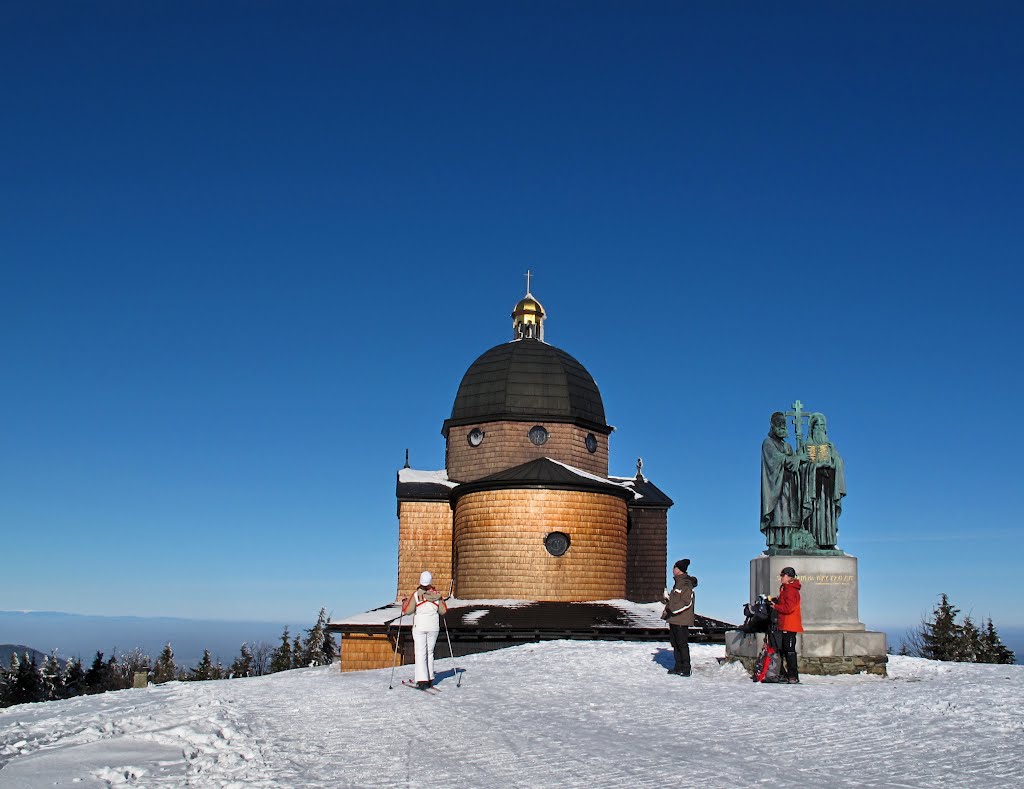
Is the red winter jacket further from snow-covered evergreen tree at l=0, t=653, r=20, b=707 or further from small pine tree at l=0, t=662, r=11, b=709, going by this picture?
snow-covered evergreen tree at l=0, t=653, r=20, b=707

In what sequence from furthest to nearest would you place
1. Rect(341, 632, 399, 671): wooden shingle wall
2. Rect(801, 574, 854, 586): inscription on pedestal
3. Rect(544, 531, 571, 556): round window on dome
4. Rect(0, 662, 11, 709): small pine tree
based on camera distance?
1. Rect(0, 662, 11, 709): small pine tree
2. Rect(544, 531, 571, 556): round window on dome
3. Rect(341, 632, 399, 671): wooden shingle wall
4. Rect(801, 574, 854, 586): inscription on pedestal

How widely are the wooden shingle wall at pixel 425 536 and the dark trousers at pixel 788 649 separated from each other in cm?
2393

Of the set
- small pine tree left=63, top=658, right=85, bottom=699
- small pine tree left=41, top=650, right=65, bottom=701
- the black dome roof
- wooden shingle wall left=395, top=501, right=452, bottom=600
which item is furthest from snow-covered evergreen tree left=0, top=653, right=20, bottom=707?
the black dome roof

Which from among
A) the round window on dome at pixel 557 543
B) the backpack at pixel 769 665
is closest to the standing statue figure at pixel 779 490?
the backpack at pixel 769 665

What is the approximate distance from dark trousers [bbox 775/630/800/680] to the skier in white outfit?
4.77 metres

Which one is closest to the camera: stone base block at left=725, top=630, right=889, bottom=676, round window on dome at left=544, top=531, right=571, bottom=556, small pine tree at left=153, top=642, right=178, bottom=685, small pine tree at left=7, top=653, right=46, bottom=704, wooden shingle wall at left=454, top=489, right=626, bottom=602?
stone base block at left=725, top=630, right=889, bottom=676

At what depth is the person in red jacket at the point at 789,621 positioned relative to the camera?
12758 millimetres

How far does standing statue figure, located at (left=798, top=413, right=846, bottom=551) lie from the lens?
14516 mm

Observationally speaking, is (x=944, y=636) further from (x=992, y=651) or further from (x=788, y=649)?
(x=788, y=649)

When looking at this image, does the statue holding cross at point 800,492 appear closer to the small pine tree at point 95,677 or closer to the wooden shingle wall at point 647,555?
the wooden shingle wall at point 647,555

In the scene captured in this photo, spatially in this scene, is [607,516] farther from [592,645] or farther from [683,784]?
[683,784]

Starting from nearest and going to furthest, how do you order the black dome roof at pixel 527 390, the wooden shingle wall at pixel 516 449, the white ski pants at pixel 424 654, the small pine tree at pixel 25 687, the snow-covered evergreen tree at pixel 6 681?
the white ski pants at pixel 424 654 < the wooden shingle wall at pixel 516 449 < the black dome roof at pixel 527 390 < the small pine tree at pixel 25 687 < the snow-covered evergreen tree at pixel 6 681

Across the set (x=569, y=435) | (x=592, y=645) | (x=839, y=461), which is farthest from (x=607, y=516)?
(x=839, y=461)

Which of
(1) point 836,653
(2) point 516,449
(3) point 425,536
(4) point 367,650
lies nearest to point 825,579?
(1) point 836,653
